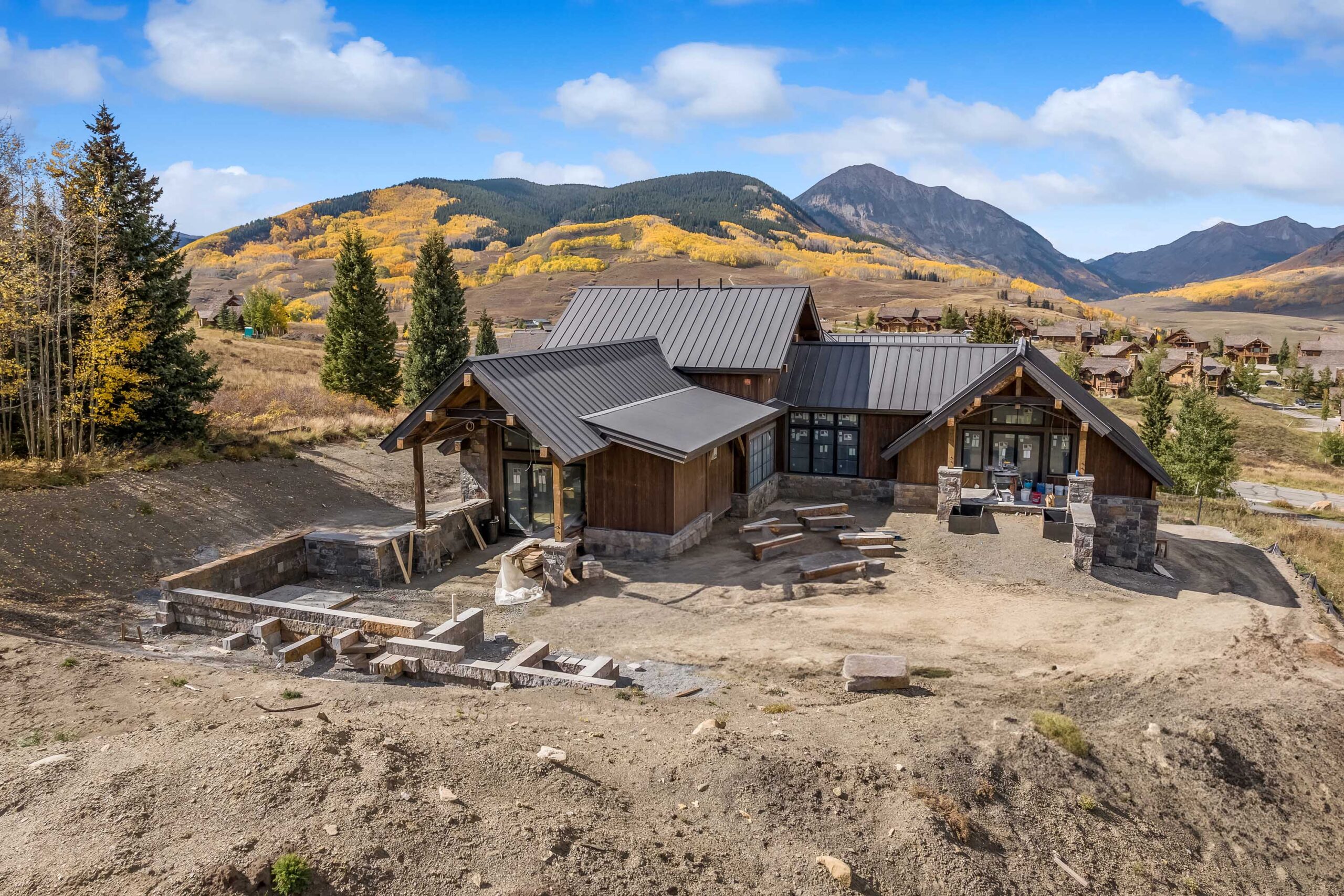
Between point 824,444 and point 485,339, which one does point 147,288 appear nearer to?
point 824,444

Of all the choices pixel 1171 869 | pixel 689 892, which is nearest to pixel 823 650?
pixel 1171 869

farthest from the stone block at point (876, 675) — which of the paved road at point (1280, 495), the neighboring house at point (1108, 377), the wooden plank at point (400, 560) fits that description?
the neighboring house at point (1108, 377)

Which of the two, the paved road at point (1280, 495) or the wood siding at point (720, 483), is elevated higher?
the wood siding at point (720, 483)

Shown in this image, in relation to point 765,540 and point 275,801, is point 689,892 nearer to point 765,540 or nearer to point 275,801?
point 275,801

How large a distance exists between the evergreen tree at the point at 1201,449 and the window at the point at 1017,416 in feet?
49.1

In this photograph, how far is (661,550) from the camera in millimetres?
18578

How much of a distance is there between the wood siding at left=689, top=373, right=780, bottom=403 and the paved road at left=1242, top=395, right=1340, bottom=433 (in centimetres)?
5718

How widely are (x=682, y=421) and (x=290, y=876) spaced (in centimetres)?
1500

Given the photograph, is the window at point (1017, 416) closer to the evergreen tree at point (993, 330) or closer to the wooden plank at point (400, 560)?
the wooden plank at point (400, 560)

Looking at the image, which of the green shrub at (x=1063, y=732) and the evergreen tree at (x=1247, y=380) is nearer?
the green shrub at (x=1063, y=732)

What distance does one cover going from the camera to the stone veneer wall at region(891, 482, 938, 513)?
23.3 meters

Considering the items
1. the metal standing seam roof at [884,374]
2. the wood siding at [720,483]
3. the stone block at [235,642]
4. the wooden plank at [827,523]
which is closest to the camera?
the stone block at [235,642]

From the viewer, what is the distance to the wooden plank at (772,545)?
61.6 feet

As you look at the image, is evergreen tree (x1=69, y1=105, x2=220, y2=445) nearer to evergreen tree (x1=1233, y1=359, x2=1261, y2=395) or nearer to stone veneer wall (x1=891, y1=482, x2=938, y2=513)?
stone veneer wall (x1=891, y1=482, x2=938, y2=513)
